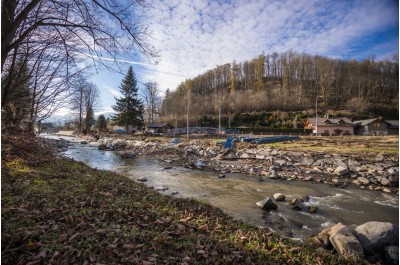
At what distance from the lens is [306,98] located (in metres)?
61.2

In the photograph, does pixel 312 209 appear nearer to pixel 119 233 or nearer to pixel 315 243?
pixel 315 243

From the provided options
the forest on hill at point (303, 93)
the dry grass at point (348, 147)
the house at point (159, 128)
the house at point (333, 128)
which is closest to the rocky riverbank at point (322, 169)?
the dry grass at point (348, 147)

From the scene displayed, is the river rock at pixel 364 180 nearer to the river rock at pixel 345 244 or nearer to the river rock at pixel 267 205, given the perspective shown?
the river rock at pixel 267 205

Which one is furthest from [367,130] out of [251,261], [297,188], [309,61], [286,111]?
[251,261]

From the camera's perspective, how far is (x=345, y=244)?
4098 millimetres

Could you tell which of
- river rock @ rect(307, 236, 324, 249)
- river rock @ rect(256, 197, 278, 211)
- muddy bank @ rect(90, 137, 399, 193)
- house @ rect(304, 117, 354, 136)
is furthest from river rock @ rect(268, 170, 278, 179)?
house @ rect(304, 117, 354, 136)

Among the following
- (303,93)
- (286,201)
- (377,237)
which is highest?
(303,93)

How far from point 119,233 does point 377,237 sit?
4.97 metres

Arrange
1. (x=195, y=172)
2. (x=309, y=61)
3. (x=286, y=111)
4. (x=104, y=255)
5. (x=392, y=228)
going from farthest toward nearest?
(x=309, y=61)
(x=286, y=111)
(x=195, y=172)
(x=392, y=228)
(x=104, y=255)

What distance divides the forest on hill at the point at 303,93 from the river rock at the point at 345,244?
4871cm

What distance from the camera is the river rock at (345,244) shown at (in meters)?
4.01

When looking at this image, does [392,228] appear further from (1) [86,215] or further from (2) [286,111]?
(2) [286,111]

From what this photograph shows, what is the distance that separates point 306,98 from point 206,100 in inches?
1104

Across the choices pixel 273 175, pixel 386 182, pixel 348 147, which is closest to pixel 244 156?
pixel 273 175
